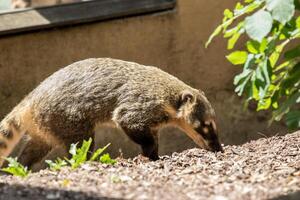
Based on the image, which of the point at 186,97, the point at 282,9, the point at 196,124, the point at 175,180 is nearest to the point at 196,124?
the point at 196,124

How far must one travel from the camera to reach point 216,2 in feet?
28.7

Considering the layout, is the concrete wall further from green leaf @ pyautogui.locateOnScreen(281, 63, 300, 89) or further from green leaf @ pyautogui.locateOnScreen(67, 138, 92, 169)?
green leaf @ pyautogui.locateOnScreen(281, 63, 300, 89)

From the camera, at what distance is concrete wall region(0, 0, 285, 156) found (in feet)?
27.3

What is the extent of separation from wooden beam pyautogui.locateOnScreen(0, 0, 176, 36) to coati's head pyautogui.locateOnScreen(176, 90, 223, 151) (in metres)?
1.22

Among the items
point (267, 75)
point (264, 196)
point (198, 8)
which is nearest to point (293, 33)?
point (267, 75)

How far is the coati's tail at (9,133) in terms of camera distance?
302 inches

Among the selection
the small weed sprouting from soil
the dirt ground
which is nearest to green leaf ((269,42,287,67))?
the dirt ground

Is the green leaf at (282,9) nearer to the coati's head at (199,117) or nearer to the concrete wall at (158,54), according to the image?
the coati's head at (199,117)

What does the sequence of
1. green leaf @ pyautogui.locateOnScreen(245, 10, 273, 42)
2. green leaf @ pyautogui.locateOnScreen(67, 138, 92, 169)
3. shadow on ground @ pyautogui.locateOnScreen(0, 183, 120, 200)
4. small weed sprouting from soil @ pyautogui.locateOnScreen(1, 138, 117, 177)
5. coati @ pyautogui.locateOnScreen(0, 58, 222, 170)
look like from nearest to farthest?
A: green leaf @ pyautogui.locateOnScreen(245, 10, 273, 42) → shadow on ground @ pyautogui.locateOnScreen(0, 183, 120, 200) → small weed sprouting from soil @ pyautogui.locateOnScreen(1, 138, 117, 177) → green leaf @ pyautogui.locateOnScreen(67, 138, 92, 169) → coati @ pyautogui.locateOnScreen(0, 58, 222, 170)

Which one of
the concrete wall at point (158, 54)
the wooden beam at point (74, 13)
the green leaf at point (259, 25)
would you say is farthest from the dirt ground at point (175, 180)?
the wooden beam at point (74, 13)

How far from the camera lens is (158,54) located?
343 inches

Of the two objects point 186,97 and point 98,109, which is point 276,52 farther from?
point 98,109

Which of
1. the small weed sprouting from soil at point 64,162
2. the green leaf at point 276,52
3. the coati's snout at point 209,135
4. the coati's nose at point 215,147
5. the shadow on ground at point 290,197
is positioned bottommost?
the coati's nose at point 215,147

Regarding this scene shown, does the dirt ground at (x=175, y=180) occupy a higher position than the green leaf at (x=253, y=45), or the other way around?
the green leaf at (x=253, y=45)
